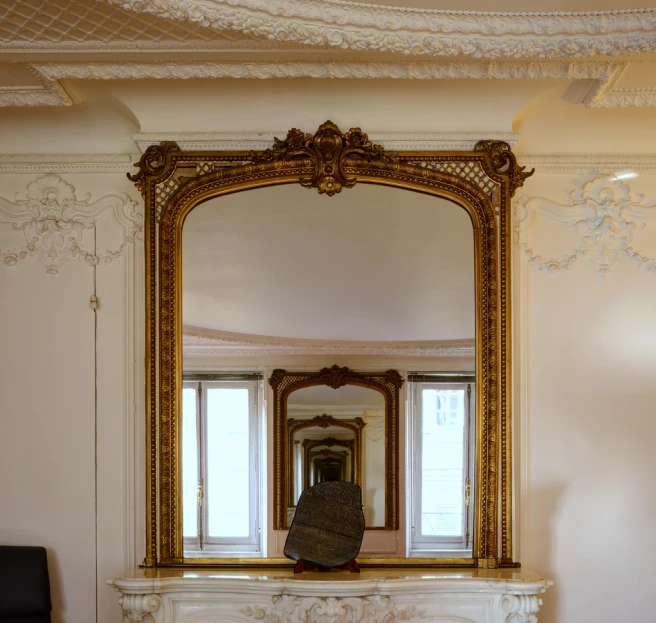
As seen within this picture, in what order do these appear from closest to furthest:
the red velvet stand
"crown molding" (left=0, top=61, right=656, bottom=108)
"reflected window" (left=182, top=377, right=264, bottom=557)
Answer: "crown molding" (left=0, top=61, right=656, bottom=108), the red velvet stand, "reflected window" (left=182, top=377, right=264, bottom=557)

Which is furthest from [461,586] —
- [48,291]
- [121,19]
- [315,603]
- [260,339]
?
[121,19]

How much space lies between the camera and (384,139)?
11.5 ft

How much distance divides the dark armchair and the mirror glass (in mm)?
617

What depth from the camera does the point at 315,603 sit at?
319 cm

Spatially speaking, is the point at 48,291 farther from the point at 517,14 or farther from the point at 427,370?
the point at 517,14

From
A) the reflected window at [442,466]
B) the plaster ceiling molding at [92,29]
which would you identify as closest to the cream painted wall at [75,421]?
the plaster ceiling molding at [92,29]

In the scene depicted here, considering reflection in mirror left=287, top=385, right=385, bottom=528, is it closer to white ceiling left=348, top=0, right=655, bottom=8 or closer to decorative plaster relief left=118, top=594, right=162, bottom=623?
decorative plaster relief left=118, top=594, right=162, bottom=623

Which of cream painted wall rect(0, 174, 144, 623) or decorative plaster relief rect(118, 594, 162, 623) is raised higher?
cream painted wall rect(0, 174, 144, 623)

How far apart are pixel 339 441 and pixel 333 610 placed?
0.65 metres

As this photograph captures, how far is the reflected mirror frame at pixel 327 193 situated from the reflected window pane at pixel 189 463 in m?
0.03

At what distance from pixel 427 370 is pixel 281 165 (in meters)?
1.05

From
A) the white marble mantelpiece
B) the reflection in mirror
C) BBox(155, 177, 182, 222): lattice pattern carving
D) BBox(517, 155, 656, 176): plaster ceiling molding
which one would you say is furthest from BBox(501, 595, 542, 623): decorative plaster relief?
BBox(155, 177, 182, 222): lattice pattern carving

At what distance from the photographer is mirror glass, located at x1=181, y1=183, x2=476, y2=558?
3398 millimetres

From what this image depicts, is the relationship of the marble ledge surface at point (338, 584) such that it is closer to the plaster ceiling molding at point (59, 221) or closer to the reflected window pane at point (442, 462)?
the reflected window pane at point (442, 462)
